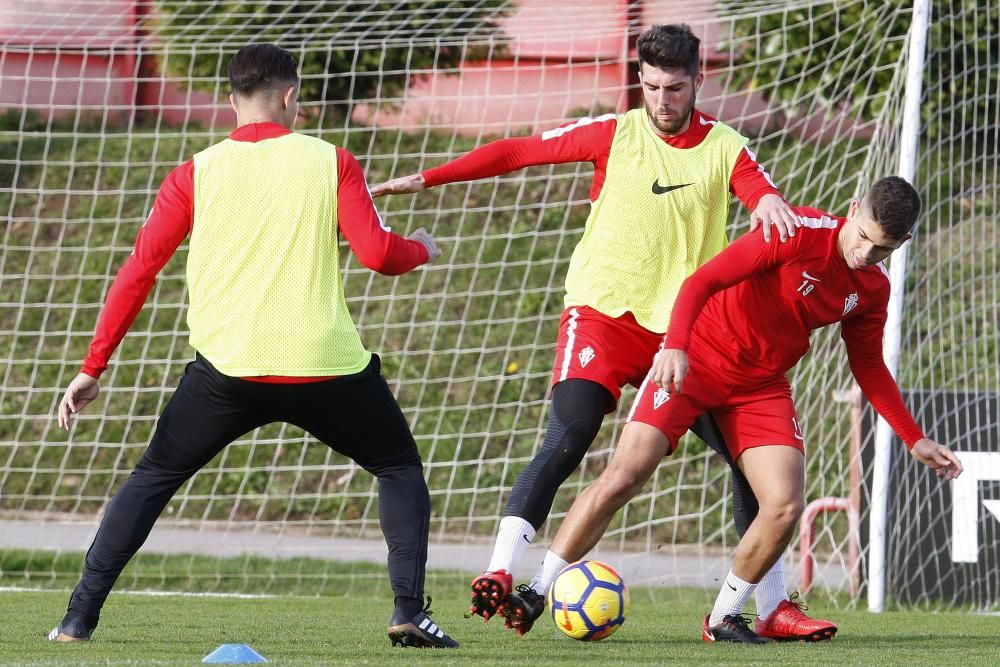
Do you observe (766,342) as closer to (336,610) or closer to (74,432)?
(336,610)

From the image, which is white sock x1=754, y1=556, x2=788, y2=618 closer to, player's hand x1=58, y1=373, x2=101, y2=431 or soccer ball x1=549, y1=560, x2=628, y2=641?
soccer ball x1=549, y1=560, x2=628, y2=641

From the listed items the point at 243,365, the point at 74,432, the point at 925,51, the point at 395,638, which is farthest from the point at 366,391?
the point at 74,432

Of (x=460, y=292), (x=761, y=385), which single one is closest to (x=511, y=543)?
(x=761, y=385)

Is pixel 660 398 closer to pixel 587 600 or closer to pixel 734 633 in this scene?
pixel 587 600

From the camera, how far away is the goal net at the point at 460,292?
7.98 m

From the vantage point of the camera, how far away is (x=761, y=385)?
503cm

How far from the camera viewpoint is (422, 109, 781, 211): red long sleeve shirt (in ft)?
16.5

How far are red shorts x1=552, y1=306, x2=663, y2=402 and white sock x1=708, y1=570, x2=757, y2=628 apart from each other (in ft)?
2.51

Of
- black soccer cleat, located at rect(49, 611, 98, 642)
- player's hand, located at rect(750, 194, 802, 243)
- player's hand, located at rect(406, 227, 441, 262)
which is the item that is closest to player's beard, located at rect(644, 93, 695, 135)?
player's hand, located at rect(750, 194, 802, 243)

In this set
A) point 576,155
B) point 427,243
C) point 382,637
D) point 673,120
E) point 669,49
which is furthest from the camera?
point 576,155

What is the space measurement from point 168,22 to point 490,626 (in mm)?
8074

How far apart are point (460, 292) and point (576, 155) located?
627 cm

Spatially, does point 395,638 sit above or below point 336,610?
above

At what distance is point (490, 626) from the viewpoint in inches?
218
